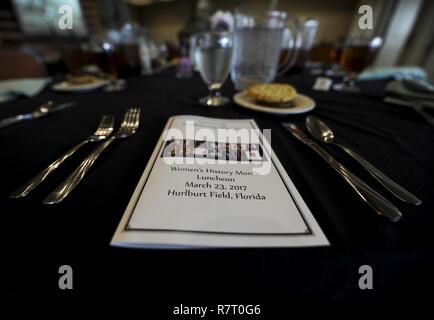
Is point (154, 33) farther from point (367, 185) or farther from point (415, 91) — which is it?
point (367, 185)

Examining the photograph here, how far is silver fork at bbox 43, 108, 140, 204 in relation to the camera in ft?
0.57

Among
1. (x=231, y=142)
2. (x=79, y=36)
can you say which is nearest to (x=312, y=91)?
(x=231, y=142)

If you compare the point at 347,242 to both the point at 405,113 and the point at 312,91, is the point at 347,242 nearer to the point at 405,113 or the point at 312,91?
the point at 405,113

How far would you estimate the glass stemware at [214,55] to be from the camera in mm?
421

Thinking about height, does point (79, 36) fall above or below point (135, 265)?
above

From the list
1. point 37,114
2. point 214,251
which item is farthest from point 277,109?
point 37,114

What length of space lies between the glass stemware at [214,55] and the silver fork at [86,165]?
18 cm

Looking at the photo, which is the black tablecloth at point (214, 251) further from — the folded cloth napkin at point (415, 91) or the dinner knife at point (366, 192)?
the folded cloth napkin at point (415, 91)

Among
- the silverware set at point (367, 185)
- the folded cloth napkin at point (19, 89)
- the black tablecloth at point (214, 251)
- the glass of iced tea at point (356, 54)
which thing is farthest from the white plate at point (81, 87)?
the glass of iced tea at point (356, 54)

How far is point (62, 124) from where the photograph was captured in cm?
34

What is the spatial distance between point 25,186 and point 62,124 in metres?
0.19

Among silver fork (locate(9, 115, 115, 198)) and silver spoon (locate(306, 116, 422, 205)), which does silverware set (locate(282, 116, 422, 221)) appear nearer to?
silver spoon (locate(306, 116, 422, 205))

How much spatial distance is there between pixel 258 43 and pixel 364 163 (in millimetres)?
406

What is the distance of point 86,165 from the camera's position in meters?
0.22
